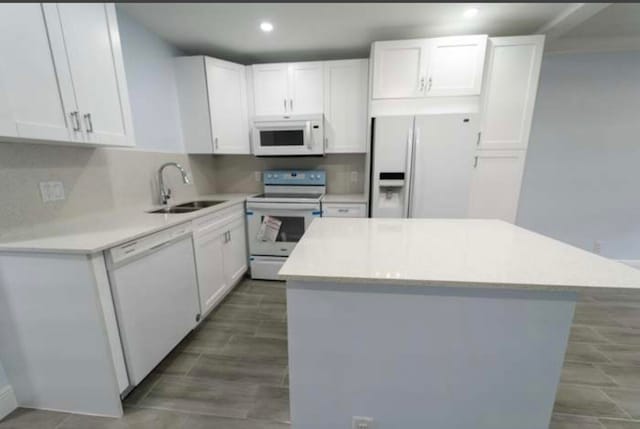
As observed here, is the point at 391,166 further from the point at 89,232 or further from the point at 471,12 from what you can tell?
the point at 89,232

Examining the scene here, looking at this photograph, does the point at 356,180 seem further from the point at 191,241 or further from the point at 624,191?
the point at 624,191

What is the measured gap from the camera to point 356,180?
3393 millimetres

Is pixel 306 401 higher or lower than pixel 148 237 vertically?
lower

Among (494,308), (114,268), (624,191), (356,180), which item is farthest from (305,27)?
(624,191)

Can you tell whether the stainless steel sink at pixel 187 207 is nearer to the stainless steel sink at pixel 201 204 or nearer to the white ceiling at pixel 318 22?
the stainless steel sink at pixel 201 204

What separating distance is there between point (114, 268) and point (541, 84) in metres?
4.01

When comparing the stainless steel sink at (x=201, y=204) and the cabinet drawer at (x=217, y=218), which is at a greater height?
the stainless steel sink at (x=201, y=204)

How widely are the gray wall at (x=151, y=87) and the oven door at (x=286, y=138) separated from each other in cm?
79

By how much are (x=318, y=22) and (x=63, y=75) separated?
182 centimetres

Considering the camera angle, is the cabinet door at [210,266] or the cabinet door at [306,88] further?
the cabinet door at [306,88]

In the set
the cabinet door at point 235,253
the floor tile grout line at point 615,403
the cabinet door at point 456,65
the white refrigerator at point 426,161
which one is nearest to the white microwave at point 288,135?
the white refrigerator at point 426,161

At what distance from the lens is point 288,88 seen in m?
3.04

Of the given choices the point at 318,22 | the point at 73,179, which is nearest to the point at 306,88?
the point at 318,22

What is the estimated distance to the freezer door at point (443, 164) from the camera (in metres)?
2.53
